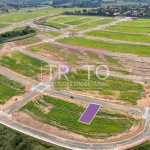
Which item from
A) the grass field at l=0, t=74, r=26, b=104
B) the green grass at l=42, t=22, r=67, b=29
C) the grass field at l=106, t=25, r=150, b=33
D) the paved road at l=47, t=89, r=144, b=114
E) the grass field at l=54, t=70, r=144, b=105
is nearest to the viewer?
the paved road at l=47, t=89, r=144, b=114

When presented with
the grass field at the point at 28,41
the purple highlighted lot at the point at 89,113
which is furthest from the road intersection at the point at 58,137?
the grass field at the point at 28,41

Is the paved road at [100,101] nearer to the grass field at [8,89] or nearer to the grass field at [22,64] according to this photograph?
the grass field at [8,89]

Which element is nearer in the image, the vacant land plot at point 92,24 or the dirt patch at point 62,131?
the dirt patch at point 62,131

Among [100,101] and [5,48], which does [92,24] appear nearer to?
[5,48]

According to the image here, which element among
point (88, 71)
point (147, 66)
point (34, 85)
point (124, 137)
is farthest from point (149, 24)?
point (124, 137)

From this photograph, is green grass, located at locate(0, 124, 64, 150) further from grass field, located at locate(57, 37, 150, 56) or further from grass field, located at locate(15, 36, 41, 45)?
grass field, located at locate(15, 36, 41, 45)

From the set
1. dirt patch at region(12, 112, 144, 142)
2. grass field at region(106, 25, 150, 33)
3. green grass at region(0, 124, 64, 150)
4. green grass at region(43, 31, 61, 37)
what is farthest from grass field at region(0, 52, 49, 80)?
grass field at region(106, 25, 150, 33)
